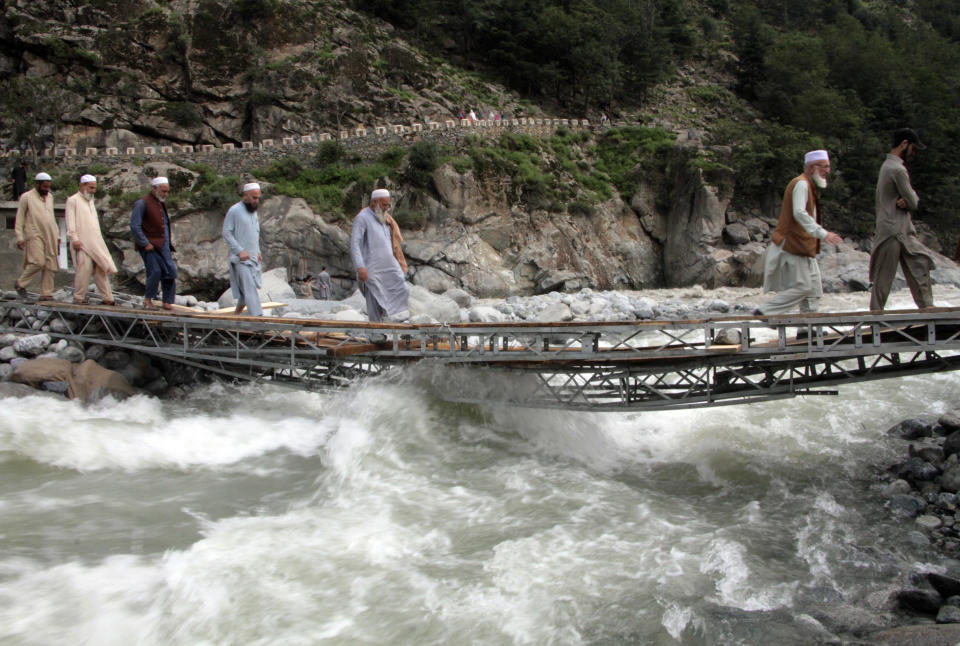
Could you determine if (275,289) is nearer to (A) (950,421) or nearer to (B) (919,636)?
(A) (950,421)

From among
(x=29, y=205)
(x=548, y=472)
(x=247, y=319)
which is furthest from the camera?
(x=29, y=205)

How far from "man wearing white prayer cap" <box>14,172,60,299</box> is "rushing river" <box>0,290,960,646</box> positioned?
8.33ft

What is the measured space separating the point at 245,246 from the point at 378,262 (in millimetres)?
1925

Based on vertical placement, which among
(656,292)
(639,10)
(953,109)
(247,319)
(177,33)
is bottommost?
(656,292)

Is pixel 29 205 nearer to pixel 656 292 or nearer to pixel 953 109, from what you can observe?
pixel 656 292

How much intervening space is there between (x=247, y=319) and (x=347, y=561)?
4256 millimetres

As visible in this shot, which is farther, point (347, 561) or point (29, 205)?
point (29, 205)

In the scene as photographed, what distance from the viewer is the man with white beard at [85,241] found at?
9438 millimetres

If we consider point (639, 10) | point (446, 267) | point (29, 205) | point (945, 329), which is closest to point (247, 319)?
point (29, 205)

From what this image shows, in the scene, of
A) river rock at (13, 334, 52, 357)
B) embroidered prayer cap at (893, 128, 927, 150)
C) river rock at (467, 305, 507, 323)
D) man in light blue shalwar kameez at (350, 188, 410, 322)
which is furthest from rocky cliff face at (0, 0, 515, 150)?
embroidered prayer cap at (893, 128, 927, 150)

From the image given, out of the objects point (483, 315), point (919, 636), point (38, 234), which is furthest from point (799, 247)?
point (483, 315)

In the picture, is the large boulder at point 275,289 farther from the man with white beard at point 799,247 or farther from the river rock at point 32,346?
the man with white beard at point 799,247

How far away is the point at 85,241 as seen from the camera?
31.9 ft

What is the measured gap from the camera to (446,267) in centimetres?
A: 2602
